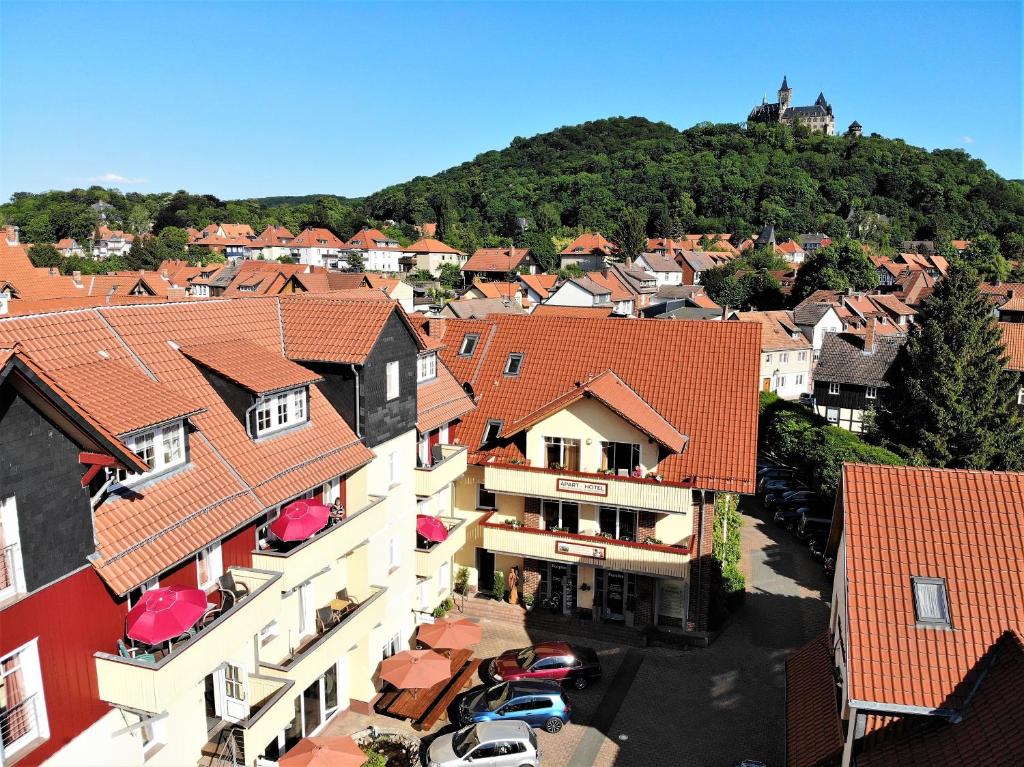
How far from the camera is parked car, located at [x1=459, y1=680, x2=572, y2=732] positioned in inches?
794

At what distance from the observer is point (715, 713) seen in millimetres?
21312

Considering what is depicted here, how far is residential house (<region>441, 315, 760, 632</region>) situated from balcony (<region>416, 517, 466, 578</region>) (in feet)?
3.08

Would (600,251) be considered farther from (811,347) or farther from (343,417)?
(343,417)

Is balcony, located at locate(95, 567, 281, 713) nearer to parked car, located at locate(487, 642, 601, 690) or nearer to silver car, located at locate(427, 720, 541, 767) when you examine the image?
silver car, located at locate(427, 720, 541, 767)

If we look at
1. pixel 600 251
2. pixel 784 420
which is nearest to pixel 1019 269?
pixel 600 251

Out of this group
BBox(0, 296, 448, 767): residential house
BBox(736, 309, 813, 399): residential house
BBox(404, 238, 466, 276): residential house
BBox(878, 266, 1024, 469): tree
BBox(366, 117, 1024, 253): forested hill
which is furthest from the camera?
BBox(366, 117, 1024, 253): forested hill

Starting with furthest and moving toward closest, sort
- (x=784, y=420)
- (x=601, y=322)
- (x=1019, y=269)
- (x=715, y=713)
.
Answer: (x=1019, y=269) → (x=784, y=420) → (x=601, y=322) → (x=715, y=713)

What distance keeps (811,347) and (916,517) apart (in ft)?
195

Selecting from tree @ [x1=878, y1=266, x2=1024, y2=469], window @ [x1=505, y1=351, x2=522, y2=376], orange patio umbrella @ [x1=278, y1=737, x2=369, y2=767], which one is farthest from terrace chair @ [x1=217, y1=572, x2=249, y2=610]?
tree @ [x1=878, y1=266, x2=1024, y2=469]

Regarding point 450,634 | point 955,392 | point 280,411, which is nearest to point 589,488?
point 450,634

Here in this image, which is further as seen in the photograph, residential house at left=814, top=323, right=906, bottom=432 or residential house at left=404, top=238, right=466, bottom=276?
residential house at left=404, top=238, right=466, bottom=276

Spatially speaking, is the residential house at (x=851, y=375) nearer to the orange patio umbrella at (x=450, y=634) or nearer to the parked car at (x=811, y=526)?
the parked car at (x=811, y=526)

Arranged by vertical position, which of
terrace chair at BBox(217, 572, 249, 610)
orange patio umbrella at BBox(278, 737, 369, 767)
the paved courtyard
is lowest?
the paved courtyard

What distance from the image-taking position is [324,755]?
1603 centimetres
